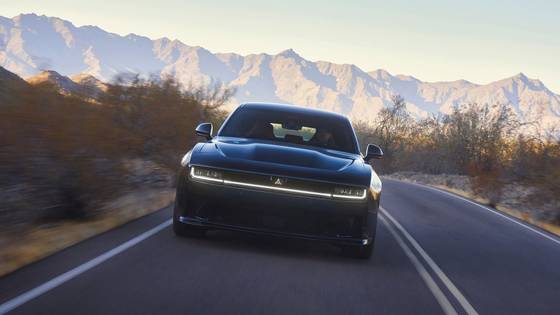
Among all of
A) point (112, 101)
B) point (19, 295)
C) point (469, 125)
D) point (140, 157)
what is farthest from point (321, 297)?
point (469, 125)

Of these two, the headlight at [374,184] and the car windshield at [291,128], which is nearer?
the headlight at [374,184]

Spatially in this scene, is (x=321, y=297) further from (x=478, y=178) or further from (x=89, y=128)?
(x=478, y=178)

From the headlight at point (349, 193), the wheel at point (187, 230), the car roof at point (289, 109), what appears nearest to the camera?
the headlight at point (349, 193)

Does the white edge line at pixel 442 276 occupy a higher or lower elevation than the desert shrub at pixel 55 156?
lower

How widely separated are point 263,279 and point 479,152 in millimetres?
53651

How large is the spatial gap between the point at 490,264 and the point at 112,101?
383 inches

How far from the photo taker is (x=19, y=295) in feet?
15.6

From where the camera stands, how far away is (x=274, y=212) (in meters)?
6.71

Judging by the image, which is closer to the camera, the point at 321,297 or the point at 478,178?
the point at 321,297

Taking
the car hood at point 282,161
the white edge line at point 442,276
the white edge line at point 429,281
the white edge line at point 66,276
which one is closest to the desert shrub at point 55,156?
the white edge line at point 66,276

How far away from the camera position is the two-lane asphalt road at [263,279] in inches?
196

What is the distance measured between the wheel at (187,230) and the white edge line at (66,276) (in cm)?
38

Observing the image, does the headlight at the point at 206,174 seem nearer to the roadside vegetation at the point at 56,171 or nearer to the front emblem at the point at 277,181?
the front emblem at the point at 277,181

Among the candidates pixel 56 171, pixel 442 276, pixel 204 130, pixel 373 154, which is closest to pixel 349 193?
pixel 442 276
